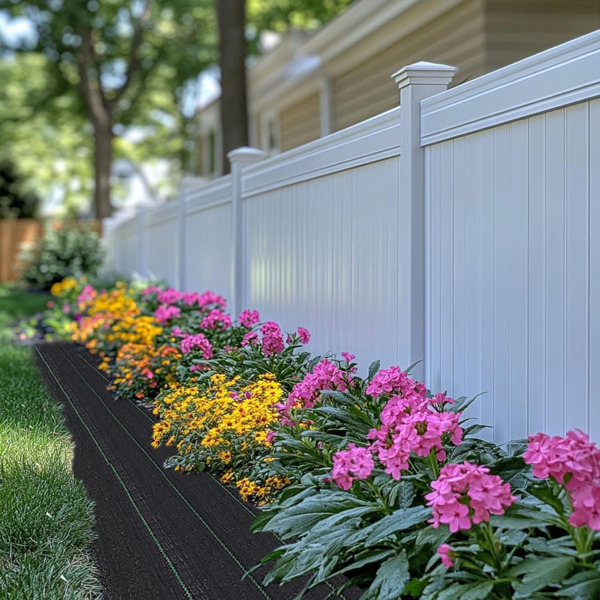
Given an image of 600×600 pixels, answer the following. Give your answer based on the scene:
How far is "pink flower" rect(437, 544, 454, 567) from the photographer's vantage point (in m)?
2.08

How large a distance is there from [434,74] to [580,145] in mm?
1210

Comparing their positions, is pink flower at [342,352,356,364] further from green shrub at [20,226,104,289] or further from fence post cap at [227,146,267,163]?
green shrub at [20,226,104,289]

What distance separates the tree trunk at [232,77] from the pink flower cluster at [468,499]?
926 cm

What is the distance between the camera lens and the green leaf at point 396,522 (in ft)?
7.63

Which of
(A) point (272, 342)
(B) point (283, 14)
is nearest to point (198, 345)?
(A) point (272, 342)

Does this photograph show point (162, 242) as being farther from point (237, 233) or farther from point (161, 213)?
point (237, 233)

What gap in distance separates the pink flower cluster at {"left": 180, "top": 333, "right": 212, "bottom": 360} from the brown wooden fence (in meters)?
17.7

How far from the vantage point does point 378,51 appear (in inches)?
437

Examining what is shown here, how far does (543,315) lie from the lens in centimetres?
288

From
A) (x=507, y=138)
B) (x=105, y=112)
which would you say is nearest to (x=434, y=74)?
(x=507, y=138)

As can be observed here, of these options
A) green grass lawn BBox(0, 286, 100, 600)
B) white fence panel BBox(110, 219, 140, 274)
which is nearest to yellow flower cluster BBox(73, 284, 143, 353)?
green grass lawn BBox(0, 286, 100, 600)

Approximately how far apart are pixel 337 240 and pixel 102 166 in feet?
62.3

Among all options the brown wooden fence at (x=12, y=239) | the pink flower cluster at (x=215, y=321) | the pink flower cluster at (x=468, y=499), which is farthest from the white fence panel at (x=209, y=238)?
the brown wooden fence at (x=12, y=239)

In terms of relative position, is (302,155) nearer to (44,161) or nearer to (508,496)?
(508,496)
